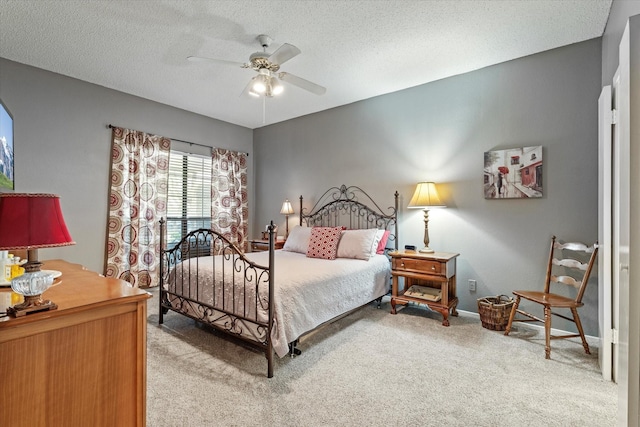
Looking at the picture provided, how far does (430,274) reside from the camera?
3238mm

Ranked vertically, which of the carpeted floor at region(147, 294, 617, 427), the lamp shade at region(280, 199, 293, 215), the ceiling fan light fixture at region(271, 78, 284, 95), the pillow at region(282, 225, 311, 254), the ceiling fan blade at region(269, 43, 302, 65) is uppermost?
the ceiling fan blade at region(269, 43, 302, 65)

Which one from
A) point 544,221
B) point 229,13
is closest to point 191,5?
point 229,13

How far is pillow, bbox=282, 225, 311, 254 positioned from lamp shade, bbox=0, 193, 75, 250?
10.0 ft

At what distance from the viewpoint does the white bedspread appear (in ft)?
7.53

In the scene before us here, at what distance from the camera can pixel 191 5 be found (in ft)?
7.87

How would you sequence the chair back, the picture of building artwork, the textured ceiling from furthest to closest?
the picture of building artwork, the chair back, the textured ceiling

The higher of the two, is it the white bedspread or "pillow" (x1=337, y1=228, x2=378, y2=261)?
"pillow" (x1=337, y1=228, x2=378, y2=261)

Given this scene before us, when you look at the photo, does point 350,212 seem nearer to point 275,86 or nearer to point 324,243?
point 324,243

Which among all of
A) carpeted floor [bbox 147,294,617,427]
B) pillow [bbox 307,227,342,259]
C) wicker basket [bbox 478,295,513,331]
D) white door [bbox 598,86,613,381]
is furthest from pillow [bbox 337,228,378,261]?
white door [bbox 598,86,613,381]

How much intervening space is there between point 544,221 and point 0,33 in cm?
536

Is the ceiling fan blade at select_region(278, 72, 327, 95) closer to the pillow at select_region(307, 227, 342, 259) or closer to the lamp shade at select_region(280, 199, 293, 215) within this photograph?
the pillow at select_region(307, 227, 342, 259)

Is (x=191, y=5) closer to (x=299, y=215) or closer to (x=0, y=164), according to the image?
(x=0, y=164)

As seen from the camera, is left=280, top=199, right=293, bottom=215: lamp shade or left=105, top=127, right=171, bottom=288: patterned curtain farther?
left=280, top=199, right=293, bottom=215: lamp shade

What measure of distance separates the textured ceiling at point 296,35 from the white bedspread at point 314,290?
6.91ft
